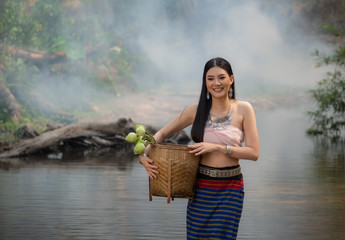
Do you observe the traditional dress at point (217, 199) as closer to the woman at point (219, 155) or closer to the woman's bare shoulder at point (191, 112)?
the woman at point (219, 155)

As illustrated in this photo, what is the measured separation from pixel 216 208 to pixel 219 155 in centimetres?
25

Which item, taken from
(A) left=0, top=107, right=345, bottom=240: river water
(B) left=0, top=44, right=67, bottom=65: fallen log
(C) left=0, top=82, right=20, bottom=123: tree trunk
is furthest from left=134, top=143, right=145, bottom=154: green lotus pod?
(B) left=0, top=44, right=67, bottom=65: fallen log

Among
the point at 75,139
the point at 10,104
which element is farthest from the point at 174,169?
the point at 10,104

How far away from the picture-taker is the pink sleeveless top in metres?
3.48

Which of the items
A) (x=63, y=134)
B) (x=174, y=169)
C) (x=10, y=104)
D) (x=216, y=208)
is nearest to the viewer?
(x=174, y=169)

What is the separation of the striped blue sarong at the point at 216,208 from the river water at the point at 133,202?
197cm

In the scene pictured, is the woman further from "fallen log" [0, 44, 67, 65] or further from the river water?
"fallen log" [0, 44, 67, 65]

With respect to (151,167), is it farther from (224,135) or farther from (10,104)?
(10,104)

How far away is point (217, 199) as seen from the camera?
11.3 ft

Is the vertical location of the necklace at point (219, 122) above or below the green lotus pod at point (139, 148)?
above

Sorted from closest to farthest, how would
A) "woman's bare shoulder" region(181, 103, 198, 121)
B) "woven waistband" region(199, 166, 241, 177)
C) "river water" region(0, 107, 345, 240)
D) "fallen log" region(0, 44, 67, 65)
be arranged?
"woven waistband" region(199, 166, 241, 177) < "woman's bare shoulder" region(181, 103, 198, 121) < "river water" region(0, 107, 345, 240) < "fallen log" region(0, 44, 67, 65)

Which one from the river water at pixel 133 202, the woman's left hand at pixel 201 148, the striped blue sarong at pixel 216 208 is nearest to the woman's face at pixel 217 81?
the woman's left hand at pixel 201 148

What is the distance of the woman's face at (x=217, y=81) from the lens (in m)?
3.47

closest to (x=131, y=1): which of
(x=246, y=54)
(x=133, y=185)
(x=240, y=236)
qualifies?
(x=246, y=54)
